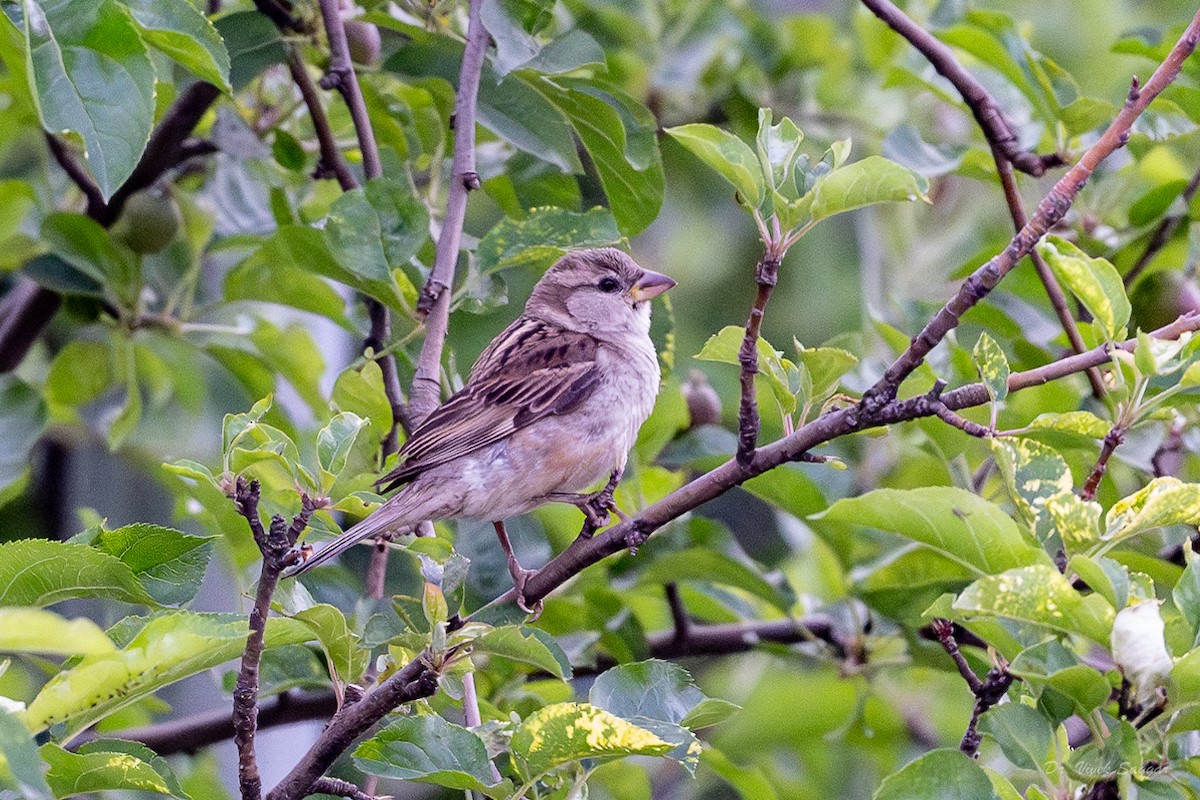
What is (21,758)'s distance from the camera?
120cm

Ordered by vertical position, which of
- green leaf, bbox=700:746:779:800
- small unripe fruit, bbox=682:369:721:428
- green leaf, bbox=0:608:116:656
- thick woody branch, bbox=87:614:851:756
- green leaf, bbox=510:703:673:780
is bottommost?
thick woody branch, bbox=87:614:851:756

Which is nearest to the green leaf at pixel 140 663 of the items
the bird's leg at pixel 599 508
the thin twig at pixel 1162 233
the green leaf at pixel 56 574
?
the green leaf at pixel 56 574

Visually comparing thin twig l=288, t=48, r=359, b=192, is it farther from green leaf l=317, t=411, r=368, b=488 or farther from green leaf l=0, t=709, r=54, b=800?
green leaf l=0, t=709, r=54, b=800

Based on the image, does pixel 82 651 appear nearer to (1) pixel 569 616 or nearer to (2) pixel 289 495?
(2) pixel 289 495

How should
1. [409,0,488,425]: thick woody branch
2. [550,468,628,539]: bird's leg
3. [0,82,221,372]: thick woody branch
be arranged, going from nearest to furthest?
[550,468,628,539]: bird's leg, [409,0,488,425]: thick woody branch, [0,82,221,372]: thick woody branch

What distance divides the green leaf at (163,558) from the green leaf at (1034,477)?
1.04m

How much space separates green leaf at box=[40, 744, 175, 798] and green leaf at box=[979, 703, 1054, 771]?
98 cm

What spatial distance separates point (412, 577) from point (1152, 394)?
181 cm

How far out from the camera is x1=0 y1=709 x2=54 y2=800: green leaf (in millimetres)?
1192

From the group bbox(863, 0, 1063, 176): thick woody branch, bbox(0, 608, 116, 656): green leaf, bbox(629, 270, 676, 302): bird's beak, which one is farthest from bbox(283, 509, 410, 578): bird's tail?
bbox(863, 0, 1063, 176): thick woody branch

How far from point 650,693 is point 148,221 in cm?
172

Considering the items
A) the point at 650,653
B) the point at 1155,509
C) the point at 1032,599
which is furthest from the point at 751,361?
the point at 650,653

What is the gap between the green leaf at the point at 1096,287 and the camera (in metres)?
1.76

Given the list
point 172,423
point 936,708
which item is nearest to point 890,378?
point 936,708
